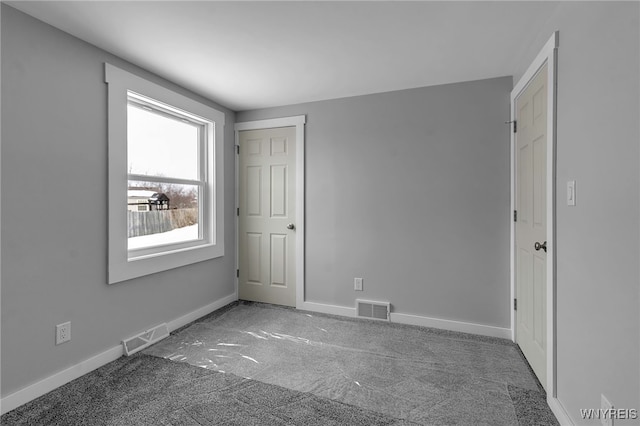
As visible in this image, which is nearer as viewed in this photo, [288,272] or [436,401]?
[436,401]

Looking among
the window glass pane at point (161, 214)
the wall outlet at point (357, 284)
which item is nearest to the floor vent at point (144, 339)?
the window glass pane at point (161, 214)

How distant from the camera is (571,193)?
1532 mm

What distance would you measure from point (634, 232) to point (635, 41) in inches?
26.2

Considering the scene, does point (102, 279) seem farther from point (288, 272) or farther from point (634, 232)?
point (634, 232)

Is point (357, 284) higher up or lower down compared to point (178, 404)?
higher up

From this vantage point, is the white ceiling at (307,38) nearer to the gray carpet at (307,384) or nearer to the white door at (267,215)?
the white door at (267,215)

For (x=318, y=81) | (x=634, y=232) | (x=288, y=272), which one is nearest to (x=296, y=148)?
(x=318, y=81)

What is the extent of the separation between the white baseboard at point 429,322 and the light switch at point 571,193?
1.70m

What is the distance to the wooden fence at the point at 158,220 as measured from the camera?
264cm

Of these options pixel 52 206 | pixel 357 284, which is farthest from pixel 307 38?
pixel 357 284

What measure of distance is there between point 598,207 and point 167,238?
319 cm

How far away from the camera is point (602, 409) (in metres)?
1.27

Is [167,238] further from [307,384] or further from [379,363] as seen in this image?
[379,363]

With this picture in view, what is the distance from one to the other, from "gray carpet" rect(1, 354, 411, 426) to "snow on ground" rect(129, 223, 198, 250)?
3.27 feet
